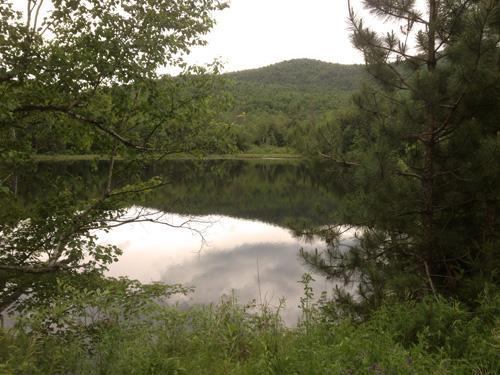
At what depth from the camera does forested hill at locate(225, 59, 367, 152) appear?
358ft

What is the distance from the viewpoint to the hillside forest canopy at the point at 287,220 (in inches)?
160

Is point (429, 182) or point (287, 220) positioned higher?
point (429, 182)

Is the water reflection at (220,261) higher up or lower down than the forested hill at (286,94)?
lower down

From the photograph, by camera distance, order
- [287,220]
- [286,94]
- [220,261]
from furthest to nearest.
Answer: [286,94] < [220,261] < [287,220]

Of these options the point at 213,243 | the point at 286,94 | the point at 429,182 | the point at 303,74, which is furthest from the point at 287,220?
the point at 303,74

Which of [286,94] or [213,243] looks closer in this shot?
[213,243]

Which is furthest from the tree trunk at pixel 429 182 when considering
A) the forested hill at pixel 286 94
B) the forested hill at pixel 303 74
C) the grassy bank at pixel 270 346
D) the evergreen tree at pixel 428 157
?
the forested hill at pixel 303 74

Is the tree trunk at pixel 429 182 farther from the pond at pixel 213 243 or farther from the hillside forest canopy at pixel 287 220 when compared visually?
the pond at pixel 213 243

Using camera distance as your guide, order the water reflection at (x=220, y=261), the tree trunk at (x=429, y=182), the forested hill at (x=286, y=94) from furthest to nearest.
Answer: the forested hill at (x=286, y=94)
the water reflection at (x=220, y=261)
the tree trunk at (x=429, y=182)

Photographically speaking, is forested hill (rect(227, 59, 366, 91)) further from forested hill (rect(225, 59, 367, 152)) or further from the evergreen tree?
the evergreen tree

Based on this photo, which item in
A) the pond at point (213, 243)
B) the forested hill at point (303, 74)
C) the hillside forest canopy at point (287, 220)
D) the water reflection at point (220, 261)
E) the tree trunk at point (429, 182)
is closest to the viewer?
the hillside forest canopy at point (287, 220)

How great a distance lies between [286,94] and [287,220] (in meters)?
150

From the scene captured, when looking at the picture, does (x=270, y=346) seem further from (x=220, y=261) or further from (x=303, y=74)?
(x=303, y=74)

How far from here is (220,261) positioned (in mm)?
15148
